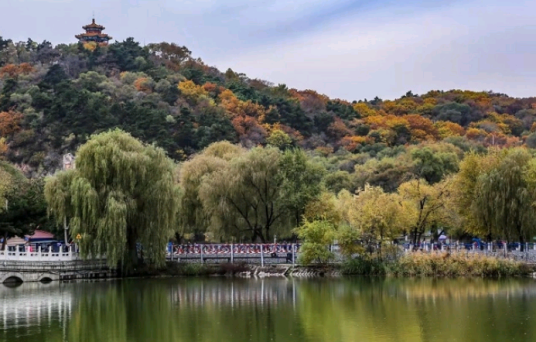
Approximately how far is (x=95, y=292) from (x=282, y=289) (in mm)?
8211

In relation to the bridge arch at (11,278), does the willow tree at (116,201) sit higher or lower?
higher

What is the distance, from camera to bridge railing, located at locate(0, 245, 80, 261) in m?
44.6

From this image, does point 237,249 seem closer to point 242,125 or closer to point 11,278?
point 11,278

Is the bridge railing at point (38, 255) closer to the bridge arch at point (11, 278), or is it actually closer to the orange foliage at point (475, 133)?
the bridge arch at point (11, 278)

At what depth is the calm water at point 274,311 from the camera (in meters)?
25.8

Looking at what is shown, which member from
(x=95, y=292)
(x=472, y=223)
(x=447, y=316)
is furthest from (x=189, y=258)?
(x=447, y=316)

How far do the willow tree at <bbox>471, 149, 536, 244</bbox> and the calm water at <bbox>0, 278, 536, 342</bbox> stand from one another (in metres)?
4.99

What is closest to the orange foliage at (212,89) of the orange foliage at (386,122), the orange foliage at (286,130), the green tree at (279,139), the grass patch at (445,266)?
the orange foliage at (286,130)

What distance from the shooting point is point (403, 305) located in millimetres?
31922

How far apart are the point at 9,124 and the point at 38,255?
56.5m

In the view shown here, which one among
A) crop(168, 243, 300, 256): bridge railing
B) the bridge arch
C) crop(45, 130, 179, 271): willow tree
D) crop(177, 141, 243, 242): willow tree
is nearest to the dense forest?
crop(177, 141, 243, 242): willow tree

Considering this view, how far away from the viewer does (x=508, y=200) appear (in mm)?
44906

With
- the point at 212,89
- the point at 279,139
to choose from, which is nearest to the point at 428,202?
the point at 279,139

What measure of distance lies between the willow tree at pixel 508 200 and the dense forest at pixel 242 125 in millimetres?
284
